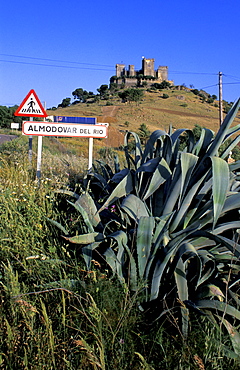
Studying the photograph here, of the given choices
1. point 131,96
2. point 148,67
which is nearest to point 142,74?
point 148,67

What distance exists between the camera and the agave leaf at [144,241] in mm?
2945

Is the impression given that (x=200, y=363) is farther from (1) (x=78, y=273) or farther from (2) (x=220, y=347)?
(1) (x=78, y=273)

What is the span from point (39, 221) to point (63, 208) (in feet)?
2.40

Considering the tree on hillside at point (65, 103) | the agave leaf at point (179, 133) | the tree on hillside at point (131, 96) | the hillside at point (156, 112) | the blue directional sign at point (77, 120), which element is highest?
the tree on hillside at point (65, 103)

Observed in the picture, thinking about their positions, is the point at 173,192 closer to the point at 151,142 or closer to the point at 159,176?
the point at 159,176

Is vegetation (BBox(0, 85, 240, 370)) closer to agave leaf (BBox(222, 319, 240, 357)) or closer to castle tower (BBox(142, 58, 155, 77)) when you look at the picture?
agave leaf (BBox(222, 319, 240, 357))

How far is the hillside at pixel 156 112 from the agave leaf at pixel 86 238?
60554mm

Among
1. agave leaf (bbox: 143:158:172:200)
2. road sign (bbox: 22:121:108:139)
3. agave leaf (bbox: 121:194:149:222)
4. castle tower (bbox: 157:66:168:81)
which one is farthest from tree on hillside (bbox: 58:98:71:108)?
agave leaf (bbox: 121:194:149:222)

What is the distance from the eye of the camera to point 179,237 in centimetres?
309

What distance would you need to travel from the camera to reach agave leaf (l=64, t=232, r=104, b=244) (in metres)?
3.22

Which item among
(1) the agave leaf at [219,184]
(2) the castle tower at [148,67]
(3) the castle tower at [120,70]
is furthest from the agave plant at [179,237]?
(3) the castle tower at [120,70]

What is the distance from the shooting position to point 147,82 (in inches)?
5728

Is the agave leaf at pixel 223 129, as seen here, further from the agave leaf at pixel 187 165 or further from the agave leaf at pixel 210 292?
the agave leaf at pixel 210 292

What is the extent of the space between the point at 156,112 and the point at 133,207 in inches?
3386
